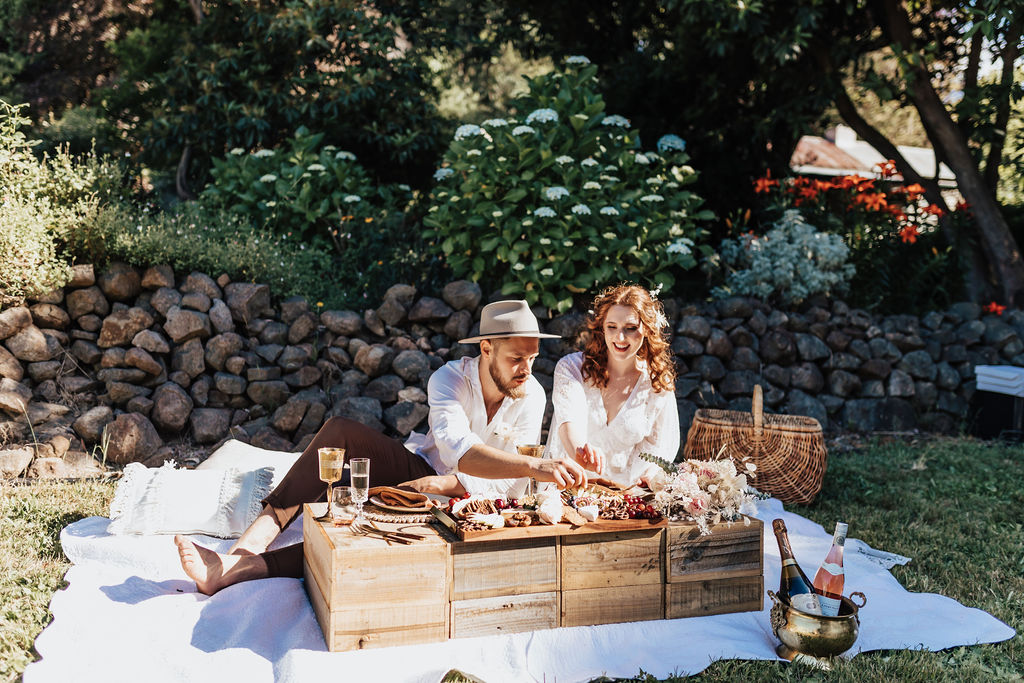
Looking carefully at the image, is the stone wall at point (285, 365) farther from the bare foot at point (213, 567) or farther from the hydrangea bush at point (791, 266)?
the bare foot at point (213, 567)

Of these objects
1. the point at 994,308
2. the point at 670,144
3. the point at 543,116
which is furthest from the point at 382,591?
the point at 994,308

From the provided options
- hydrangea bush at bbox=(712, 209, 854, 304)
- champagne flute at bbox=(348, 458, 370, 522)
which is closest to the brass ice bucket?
champagne flute at bbox=(348, 458, 370, 522)

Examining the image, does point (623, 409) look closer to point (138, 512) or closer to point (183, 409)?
point (138, 512)

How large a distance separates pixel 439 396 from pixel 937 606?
2.24 m

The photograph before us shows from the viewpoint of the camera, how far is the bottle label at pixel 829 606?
290 cm

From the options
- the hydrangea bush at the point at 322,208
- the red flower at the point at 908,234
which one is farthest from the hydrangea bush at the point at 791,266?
the hydrangea bush at the point at 322,208

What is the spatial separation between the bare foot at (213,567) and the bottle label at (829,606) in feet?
6.92

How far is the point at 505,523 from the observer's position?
2.97 meters

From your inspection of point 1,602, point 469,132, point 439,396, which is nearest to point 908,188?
point 469,132

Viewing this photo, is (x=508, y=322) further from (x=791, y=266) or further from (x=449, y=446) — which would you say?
(x=791, y=266)

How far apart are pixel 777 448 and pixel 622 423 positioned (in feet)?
4.84

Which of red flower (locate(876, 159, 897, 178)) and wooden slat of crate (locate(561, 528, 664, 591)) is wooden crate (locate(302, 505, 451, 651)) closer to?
wooden slat of crate (locate(561, 528, 664, 591))

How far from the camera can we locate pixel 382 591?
9.32ft

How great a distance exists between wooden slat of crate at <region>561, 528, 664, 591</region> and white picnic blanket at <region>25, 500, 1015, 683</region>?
17cm
